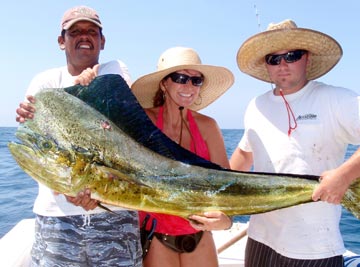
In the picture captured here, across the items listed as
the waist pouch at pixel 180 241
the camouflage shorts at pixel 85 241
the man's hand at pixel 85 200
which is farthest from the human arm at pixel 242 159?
the man's hand at pixel 85 200

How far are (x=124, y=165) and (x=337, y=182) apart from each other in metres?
1.11

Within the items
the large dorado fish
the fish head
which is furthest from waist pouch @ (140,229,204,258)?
the fish head

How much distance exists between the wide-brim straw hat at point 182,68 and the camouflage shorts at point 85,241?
939 mm

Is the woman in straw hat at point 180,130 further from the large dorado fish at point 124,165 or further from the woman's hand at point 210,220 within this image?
the large dorado fish at point 124,165

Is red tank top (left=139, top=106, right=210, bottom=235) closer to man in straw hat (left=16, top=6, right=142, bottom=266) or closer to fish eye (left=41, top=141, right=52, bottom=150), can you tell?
man in straw hat (left=16, top=6, right=142, bottom=266)

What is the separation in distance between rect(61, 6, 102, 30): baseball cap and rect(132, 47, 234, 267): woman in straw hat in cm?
51

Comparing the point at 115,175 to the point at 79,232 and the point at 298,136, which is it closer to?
the point at 79,232

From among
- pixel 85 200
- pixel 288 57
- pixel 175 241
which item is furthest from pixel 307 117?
pixel 85 200

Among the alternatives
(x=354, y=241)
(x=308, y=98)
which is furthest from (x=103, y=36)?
(x=354, y=241)

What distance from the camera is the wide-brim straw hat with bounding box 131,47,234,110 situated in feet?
8.49

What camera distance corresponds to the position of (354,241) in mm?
6895

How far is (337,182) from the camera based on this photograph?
6.67ft

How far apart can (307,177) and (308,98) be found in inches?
26.3

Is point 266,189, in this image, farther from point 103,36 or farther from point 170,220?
point 103,36
